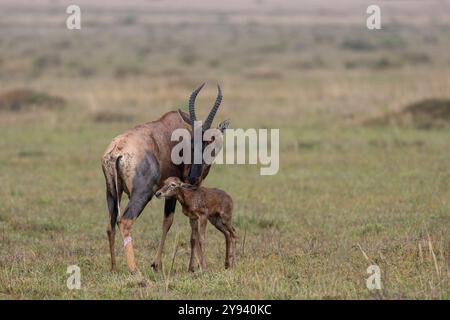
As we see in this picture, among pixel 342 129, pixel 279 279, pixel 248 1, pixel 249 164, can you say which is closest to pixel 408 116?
pixel 342 129

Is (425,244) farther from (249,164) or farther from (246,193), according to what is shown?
(249,164)

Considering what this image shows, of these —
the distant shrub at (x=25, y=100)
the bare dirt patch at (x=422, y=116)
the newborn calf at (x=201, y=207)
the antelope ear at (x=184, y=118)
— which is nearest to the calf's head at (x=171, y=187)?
the newborn calf at (x=201, y=207)

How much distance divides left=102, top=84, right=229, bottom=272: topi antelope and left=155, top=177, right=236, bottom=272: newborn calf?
0.19 meters

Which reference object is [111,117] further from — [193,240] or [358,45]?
[358,45]

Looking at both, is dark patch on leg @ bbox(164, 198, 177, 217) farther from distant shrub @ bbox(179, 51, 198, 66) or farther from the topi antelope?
distant shrub @ bbox(179, 51, 198, 66)

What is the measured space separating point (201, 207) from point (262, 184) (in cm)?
579

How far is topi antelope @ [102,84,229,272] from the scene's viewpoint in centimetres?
856

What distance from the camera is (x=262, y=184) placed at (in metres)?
14.6

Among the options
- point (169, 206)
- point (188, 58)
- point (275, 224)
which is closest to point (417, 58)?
point (188, 58)

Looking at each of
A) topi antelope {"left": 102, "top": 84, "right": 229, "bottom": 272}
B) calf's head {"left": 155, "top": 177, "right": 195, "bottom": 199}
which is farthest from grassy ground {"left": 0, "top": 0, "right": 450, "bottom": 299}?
calf's head {"left": 155, "top": 177, "right": 195, "bottom": 199}

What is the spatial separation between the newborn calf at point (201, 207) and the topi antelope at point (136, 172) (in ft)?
0.63

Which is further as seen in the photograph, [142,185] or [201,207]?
[201,207]

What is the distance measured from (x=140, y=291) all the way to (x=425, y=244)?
3.19 meters
